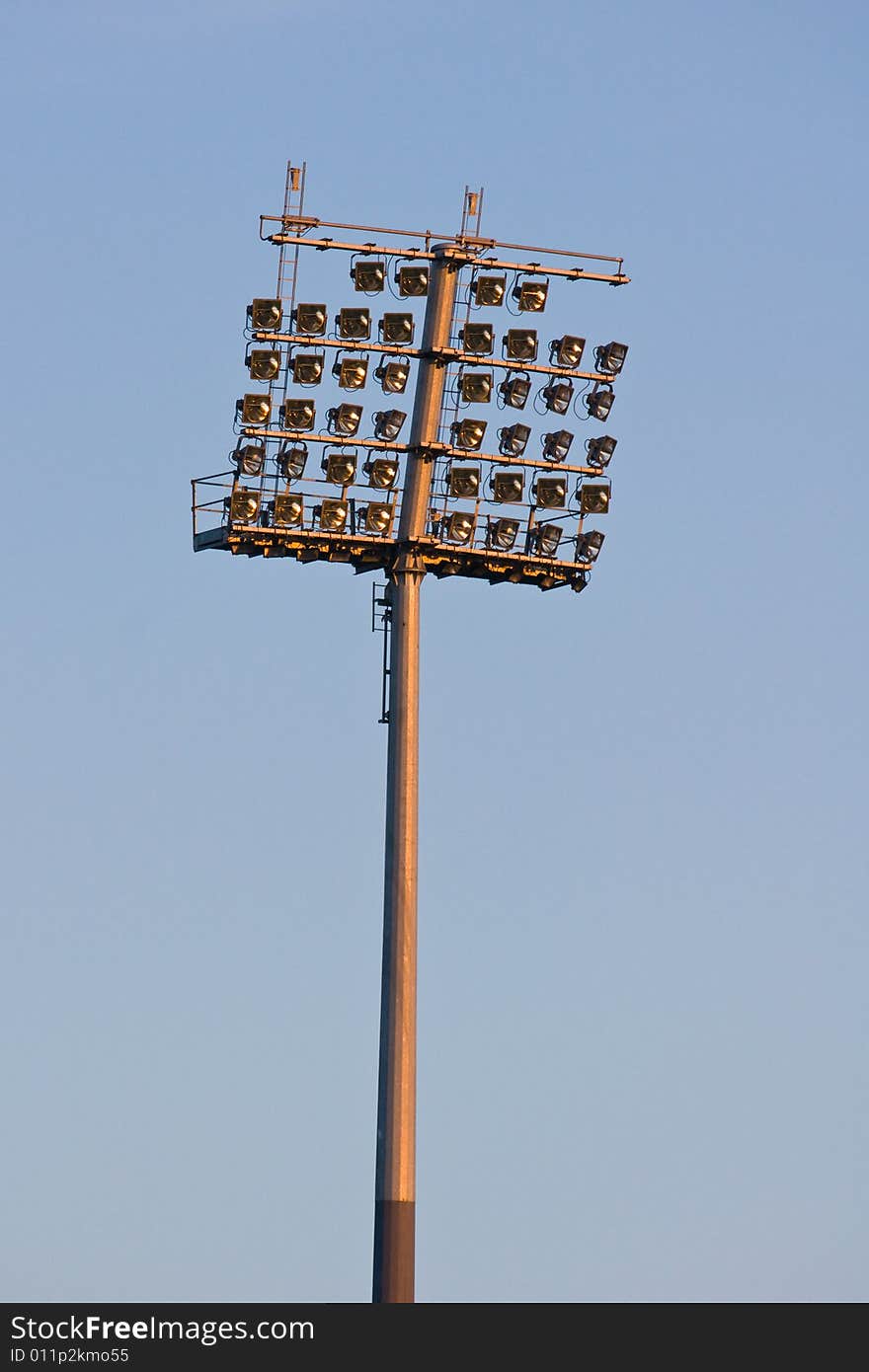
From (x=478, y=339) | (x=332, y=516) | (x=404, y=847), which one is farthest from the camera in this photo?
(x=478, y=339)

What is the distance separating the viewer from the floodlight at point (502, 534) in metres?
94.2

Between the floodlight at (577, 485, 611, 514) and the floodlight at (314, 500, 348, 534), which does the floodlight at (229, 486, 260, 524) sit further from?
the floodlight at (577, 485, 611, 514)

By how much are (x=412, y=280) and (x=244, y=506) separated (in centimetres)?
672

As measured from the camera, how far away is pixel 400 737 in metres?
92.2

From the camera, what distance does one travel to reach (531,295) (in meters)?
94.4

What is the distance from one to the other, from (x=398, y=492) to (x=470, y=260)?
18.5ft

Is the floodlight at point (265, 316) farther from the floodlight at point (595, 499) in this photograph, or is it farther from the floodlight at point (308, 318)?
the floodlight at point (595, 499)

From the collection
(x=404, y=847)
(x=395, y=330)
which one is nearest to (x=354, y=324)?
(x=395, y=330)

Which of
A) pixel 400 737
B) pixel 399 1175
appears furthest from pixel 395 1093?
pixel 400 737

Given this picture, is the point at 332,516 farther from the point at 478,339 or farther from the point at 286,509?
the point at 478,339

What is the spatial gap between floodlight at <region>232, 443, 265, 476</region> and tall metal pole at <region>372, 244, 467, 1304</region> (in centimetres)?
370

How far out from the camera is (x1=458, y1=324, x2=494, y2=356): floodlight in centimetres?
9406

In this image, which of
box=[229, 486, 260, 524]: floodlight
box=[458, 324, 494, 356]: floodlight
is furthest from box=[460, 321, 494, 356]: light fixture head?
box=[229, 486, 260, 524]: floodlight

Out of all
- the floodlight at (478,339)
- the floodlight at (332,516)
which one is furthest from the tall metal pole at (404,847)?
the floodlight at (332,516)
